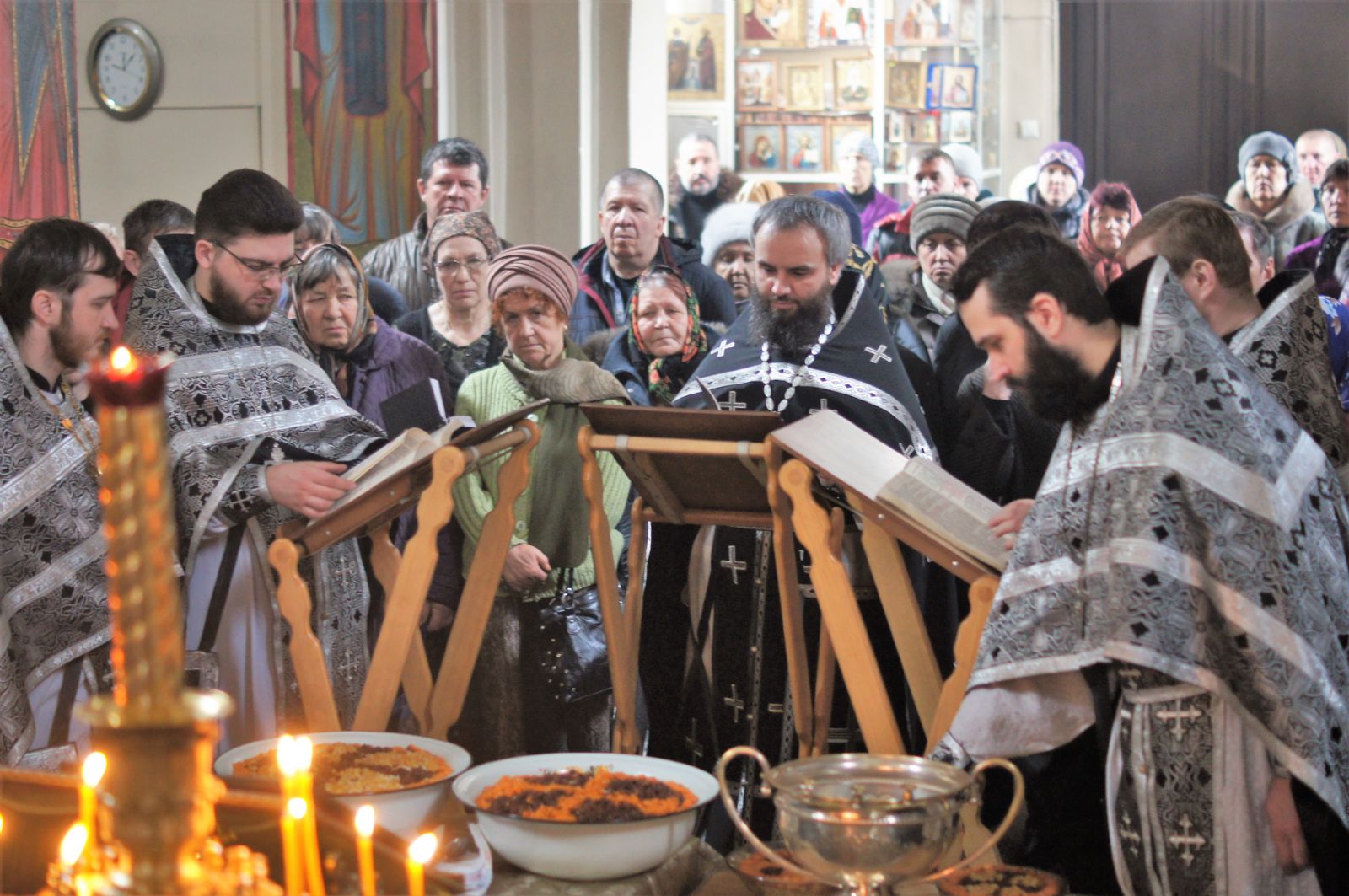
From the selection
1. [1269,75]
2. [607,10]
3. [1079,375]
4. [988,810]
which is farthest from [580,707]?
[1269,75]

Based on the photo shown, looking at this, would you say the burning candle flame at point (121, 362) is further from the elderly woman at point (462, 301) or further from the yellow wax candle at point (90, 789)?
the elderly woman at point (462, 301)

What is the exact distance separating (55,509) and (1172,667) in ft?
7.50

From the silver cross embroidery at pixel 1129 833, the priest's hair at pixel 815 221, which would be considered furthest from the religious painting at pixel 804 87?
the silver cross embroidery at pixel 1129 833

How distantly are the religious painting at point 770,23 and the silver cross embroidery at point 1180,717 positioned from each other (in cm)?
1023

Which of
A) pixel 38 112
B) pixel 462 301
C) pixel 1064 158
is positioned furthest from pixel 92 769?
pixel 1064 158

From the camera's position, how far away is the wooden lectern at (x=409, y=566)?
311 centimetres

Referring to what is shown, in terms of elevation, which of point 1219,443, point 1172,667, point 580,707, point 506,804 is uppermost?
point 1219,443

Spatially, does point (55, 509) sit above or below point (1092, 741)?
above

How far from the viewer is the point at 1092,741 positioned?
10.2 ft

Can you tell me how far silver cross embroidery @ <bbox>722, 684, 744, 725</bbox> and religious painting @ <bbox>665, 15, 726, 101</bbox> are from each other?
8.80 m

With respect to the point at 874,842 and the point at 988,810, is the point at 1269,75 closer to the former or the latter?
the point at 988,810

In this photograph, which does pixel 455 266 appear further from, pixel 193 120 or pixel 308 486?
pixel 193 120

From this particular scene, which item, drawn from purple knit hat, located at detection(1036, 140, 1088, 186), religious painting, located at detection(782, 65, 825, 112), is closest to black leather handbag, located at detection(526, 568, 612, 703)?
purple knit hat, located at detection(1036, 140, 1088, 186)

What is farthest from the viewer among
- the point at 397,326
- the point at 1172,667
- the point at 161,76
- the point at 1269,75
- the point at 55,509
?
the point at 1269,75
